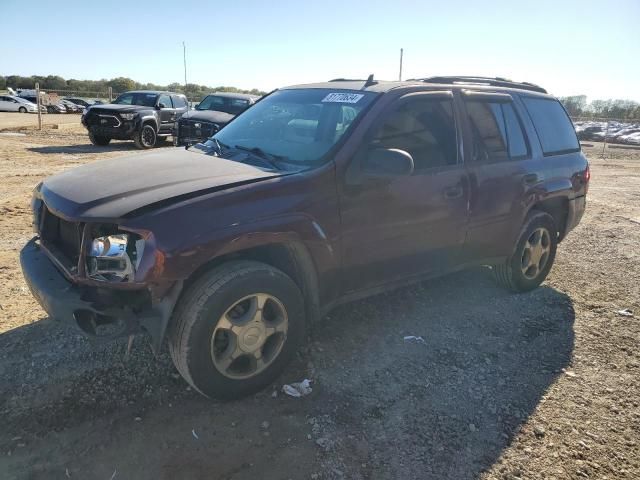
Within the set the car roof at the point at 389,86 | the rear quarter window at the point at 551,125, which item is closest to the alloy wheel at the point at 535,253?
the rear quarter window at the point at 551,125

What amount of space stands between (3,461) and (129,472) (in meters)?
0.64

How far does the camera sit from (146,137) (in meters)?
15.1

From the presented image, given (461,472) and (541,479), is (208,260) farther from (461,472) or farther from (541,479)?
(541,479)

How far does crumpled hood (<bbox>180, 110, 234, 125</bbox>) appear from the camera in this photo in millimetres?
13031

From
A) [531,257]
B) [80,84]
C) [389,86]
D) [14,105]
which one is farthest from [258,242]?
[80,84]

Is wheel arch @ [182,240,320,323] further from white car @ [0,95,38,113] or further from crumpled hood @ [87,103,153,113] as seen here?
white car @ [0,95,38,113]

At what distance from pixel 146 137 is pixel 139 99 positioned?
163 centimetres

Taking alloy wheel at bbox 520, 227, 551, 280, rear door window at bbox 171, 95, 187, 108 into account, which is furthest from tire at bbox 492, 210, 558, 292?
rear door window at bbox 171, 95, 187, 108

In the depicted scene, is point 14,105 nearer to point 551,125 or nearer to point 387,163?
point 551,125

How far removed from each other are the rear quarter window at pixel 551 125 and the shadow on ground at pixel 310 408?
1824 millimetres

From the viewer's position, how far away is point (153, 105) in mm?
15609

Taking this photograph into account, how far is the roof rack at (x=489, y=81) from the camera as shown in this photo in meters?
4.12

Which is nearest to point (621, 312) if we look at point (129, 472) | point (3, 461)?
point (129, 472)

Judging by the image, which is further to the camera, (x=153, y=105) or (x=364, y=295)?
(x=153, y=105)
